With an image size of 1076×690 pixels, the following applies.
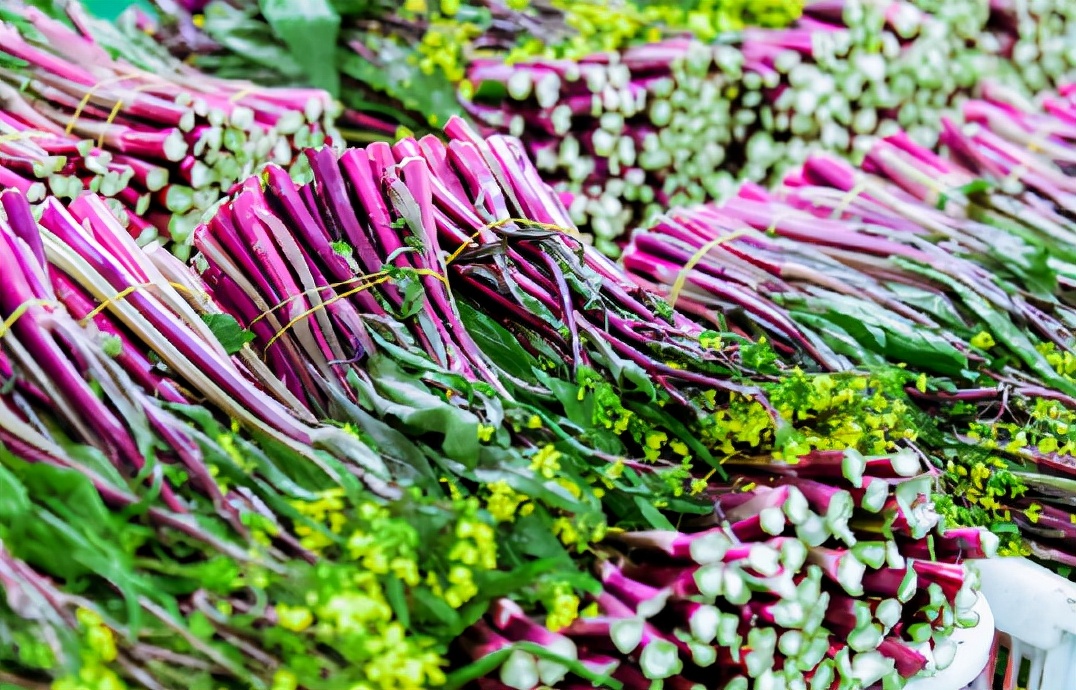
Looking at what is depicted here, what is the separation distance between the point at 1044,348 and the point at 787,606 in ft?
3.43

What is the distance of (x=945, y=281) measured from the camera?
1.88 metres

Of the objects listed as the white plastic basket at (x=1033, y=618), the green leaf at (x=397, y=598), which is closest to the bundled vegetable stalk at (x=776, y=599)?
the green leaf at (x=397, y=598)

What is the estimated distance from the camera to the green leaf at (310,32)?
2.27m

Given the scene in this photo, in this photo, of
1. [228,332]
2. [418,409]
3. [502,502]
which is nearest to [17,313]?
[228,332]

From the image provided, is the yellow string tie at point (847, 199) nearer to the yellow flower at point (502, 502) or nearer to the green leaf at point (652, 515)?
the green leaf at point (652, 515)

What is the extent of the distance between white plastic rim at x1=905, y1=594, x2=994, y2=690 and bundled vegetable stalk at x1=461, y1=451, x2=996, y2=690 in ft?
0.18

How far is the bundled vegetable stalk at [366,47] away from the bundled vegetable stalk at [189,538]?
129 centimetres

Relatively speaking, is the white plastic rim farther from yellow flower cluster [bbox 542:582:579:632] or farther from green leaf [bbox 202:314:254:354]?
green leaf [bbox 202:314:254:354]

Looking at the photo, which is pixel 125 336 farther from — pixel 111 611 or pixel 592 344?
pixel 592 344

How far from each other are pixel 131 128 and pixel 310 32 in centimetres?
56

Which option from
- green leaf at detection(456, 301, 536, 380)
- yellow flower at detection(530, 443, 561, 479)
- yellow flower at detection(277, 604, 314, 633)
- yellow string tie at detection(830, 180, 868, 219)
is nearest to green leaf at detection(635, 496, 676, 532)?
yellow flower at detection(530, 443, 561, 479)

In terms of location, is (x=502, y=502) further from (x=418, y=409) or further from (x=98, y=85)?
(x=98, y=85)

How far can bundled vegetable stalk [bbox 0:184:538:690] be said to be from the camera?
0.93 m

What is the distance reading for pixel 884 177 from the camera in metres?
2.36
